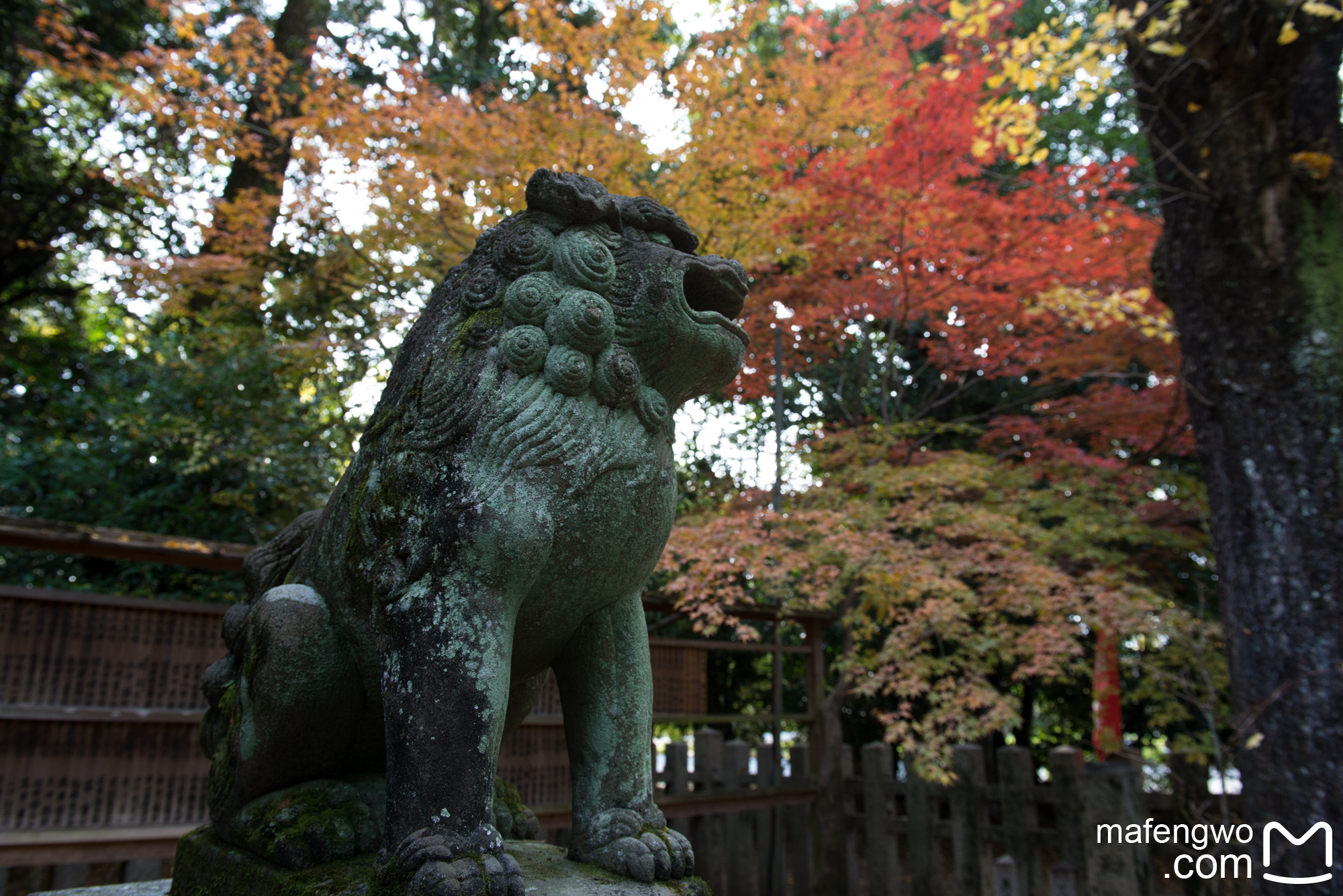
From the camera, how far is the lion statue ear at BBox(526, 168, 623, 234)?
184 cm

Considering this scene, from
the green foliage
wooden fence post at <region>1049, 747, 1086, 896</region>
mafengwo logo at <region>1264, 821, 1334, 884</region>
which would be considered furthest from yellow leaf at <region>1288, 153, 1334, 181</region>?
the green foliage

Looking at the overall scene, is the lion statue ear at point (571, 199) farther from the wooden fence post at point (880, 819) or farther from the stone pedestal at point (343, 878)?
the wooden fence post at point (880, 819)

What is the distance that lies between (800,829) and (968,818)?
4.48 feet

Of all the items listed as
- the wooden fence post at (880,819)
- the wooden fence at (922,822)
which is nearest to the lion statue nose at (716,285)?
the wooden fence at (922,822)

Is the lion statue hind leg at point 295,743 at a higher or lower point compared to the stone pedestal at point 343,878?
higher

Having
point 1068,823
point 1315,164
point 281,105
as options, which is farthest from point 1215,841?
point 281,105

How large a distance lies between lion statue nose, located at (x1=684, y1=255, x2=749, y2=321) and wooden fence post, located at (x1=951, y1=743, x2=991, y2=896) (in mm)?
4397

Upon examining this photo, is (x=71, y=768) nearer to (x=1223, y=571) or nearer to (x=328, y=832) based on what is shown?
(x=328, y=832)

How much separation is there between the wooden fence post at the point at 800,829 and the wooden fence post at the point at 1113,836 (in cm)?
215

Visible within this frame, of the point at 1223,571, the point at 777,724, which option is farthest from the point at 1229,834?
the point at 777,724

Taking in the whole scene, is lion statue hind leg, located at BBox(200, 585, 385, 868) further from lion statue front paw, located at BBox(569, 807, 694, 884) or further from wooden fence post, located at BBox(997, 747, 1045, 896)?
wooden fence post, located at BBox(997, 747, 1045, 896)

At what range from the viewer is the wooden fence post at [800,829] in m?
6.00

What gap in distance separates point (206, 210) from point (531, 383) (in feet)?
19.6

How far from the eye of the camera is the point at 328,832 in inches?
67.0
